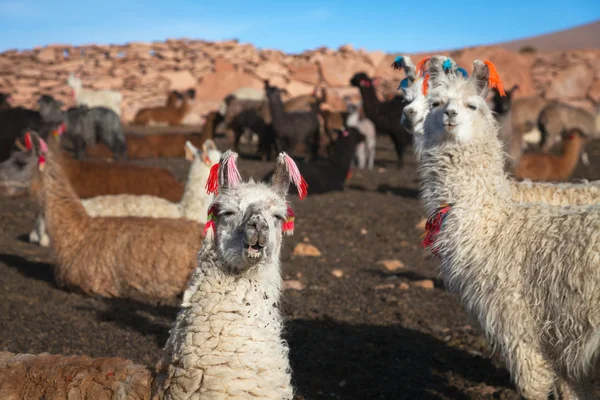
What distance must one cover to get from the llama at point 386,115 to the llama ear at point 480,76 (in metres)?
11.9

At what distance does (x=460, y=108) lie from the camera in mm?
4121

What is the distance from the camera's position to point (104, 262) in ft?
21.0

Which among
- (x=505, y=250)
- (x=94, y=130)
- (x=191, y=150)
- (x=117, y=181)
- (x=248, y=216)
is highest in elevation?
(x=248, y=216)

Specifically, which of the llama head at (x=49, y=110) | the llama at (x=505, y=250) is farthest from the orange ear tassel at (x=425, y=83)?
the llama head at (x=49, y=110)

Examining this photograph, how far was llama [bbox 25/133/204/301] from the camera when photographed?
6.36 meters

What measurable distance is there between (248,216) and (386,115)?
14.4m

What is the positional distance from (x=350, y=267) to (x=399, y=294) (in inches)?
52.9

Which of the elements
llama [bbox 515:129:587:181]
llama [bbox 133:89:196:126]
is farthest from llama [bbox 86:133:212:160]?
llama [bbox 133:89:196:126]

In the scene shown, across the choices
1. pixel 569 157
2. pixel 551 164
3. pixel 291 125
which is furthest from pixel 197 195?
pixel 291 125

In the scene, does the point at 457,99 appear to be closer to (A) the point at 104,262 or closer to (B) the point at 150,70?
(A) the point at 104,262

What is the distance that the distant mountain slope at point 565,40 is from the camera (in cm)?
8688

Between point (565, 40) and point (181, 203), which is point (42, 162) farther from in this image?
point (565, 40)

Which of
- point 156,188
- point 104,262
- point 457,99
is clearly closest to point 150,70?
point 156,188

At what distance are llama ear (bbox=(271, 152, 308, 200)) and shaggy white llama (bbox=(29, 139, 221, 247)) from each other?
4.38m
